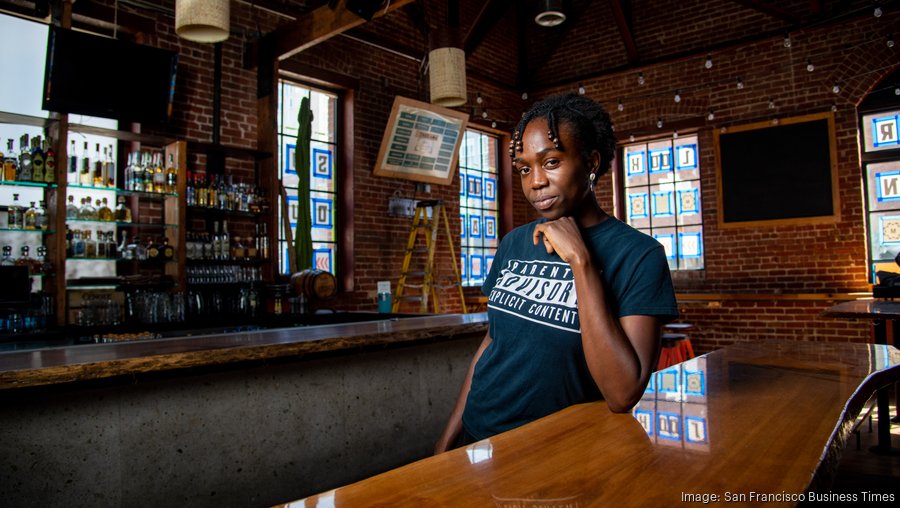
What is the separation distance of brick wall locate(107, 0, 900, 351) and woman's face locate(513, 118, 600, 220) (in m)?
4.46

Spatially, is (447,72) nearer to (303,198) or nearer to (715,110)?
(303,198)

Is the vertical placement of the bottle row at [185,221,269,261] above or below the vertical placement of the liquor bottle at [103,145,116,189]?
Answer: below

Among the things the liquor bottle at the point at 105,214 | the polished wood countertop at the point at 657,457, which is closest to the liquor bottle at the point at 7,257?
the liquor bottle at the point at 105,214

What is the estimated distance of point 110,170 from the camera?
4266 millimetres

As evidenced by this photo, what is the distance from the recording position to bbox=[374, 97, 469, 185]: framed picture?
247 inches

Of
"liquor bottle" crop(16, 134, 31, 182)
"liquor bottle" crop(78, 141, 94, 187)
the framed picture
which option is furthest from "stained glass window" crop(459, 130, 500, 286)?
"liquor bottle" crop(16, 134, 31, 182)

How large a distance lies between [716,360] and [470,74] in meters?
6.17

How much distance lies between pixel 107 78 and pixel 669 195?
235 inches

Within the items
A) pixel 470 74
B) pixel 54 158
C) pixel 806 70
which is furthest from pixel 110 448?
pixel 806 70

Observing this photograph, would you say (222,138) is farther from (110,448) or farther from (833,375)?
(833,375)

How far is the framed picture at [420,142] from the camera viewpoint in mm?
6270

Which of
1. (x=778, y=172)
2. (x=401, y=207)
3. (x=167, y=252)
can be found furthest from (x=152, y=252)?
(x=778, y=172)

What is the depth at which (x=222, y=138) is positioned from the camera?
198 inches

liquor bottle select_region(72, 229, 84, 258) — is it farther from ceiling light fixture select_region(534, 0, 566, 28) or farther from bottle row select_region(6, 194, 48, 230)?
ceiling light fixture select_region(534, 0, 566, 28)
